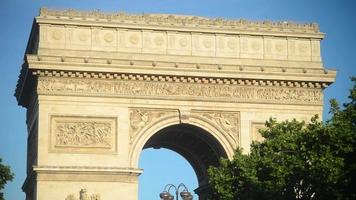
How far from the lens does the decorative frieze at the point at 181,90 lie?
4909 centimetres

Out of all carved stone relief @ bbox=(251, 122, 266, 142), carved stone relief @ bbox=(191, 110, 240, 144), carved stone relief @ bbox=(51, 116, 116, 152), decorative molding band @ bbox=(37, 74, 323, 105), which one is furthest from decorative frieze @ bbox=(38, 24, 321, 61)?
carved stone relief @ bbox=(51, 116, 116, 152)

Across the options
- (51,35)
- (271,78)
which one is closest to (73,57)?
(51,35)

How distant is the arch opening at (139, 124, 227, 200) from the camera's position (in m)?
51.6

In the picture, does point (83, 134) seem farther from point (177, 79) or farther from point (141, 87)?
point (177, 79)

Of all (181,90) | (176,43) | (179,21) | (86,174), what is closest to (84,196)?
(86,174)

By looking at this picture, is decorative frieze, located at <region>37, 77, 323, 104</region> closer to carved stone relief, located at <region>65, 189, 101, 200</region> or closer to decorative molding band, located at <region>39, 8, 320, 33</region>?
decorative molding band, located at <region>39, 8, 320, 33</region>

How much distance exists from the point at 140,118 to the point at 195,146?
19.9 feet

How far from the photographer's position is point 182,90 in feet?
165

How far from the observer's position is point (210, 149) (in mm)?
53188

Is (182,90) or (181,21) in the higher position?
(181,21)

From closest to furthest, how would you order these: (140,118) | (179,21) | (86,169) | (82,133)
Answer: (86,169), (82,133), (140,118), (179,21)

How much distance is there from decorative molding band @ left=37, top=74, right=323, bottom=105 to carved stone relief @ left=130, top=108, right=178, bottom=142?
705 mm

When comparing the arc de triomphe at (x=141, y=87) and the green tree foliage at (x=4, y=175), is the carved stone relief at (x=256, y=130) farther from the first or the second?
the green tree foliage at (x=4, y=175)

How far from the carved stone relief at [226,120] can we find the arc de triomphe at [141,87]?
0.05 metres
